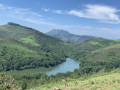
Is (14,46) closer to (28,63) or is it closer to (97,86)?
(28,63)

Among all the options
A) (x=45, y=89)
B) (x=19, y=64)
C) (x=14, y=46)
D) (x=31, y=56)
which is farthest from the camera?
(x=14, y=46)

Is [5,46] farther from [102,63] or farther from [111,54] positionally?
[111,54]

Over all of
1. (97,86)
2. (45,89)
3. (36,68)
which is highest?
(97,86)

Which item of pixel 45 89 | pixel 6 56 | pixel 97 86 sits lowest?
pixel 6 56

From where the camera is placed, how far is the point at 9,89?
20656 mm

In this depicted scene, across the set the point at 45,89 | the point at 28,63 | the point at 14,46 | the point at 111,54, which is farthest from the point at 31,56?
the point at 45,89

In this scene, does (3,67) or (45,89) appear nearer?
(45,89)

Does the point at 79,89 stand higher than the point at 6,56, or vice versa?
the point at 79,89

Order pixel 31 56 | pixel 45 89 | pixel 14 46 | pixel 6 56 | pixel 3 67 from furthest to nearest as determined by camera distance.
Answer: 1. pixel 14 46
2. pixel 31 56
3. pixel 6 56
4. pixel 3 67
5. pixel 45 89

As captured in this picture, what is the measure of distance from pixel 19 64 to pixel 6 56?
19.0 meters

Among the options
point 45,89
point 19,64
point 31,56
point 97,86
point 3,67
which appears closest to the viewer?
point 97,86

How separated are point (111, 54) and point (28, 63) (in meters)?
97.1

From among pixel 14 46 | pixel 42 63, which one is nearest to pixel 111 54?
pixel 42 63

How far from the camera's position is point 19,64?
13025 centimetres
